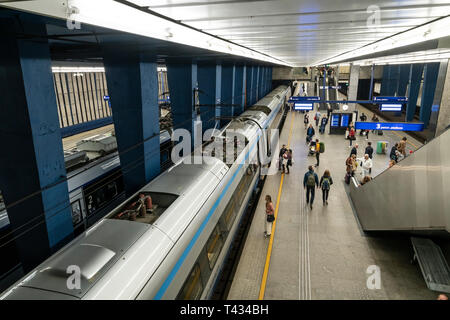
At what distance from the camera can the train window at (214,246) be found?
5.67m

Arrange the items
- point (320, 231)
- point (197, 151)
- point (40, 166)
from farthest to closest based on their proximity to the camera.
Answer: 1. point (320, 231)
2. point (197, 151)
3. point (40, 166)

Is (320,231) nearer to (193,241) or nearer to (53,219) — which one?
(193,241)

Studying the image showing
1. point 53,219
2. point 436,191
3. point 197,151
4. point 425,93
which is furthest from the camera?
point 425,93

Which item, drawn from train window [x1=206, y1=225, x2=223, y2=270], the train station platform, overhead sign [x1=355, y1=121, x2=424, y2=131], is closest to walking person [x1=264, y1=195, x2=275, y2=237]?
the train station platform

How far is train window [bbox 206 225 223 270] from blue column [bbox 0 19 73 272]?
8.70 ft

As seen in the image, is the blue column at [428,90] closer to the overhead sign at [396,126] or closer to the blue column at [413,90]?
the blue column at [413,90]

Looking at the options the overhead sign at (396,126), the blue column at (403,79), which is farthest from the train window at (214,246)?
the blue column at (403,79)

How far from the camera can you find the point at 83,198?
6.86 metres

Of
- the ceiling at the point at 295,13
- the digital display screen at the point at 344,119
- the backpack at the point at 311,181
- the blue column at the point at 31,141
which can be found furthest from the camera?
the digital display screen at the point at 344,119

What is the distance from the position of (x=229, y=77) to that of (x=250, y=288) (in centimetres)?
1246

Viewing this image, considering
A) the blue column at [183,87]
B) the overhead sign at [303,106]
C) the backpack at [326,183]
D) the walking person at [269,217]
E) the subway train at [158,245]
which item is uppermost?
the blue column at [183,87]

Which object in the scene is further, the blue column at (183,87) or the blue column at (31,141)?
the blue column at (183,87)

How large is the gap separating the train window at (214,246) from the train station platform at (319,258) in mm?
1130

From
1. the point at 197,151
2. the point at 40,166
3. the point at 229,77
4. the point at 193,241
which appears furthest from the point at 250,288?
the point at 229,77
